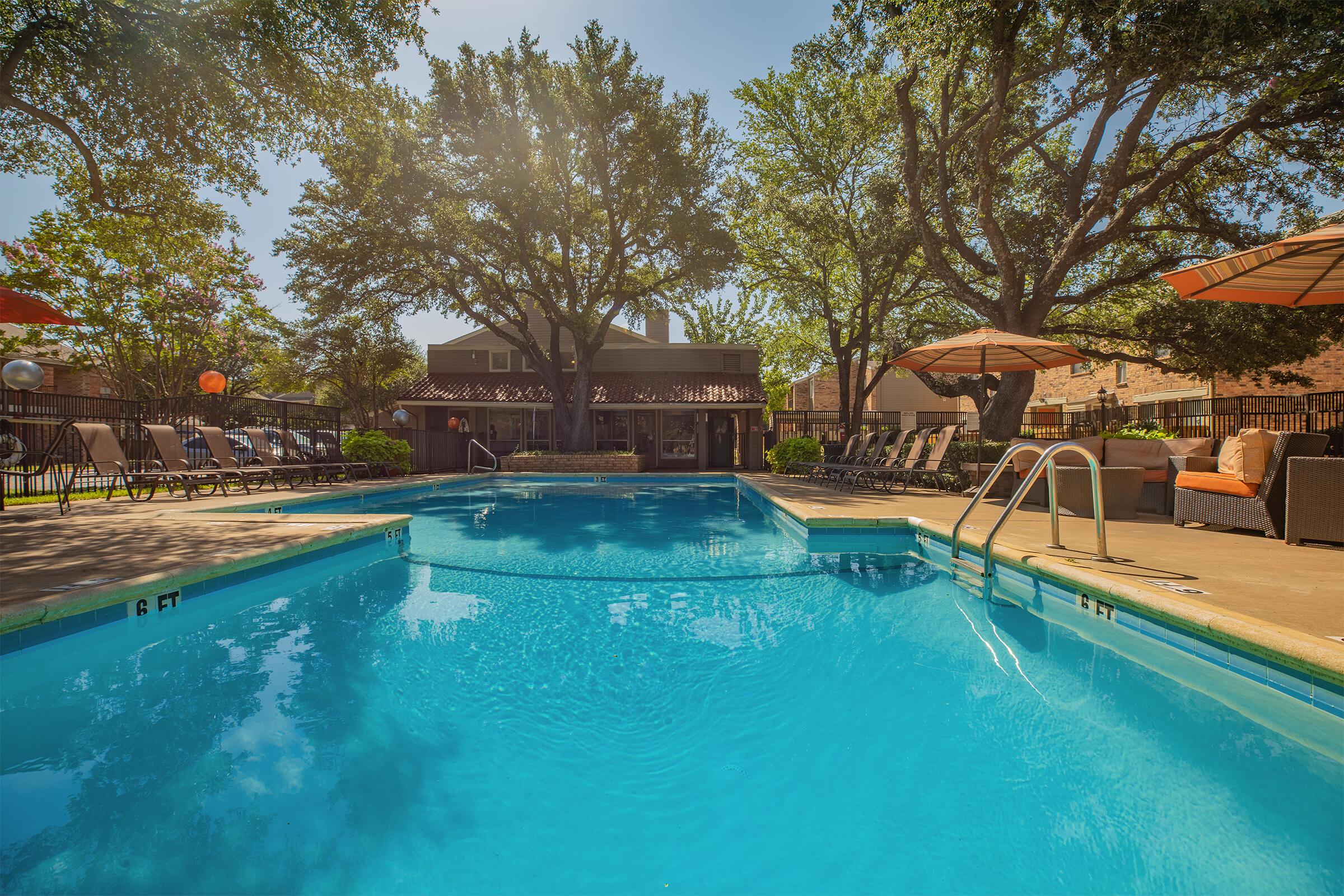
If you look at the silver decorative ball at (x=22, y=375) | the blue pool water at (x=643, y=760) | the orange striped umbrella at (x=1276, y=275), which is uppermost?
the orange striped umbrella at (x=1276, y=275)

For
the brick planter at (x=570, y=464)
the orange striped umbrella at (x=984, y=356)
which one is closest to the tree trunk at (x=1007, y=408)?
the orange striped umbrella at (x=984, y=356)

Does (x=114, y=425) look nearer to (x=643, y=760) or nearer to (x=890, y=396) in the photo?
(x=643, y=760)

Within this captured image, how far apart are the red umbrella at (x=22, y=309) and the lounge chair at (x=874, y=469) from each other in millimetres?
10536

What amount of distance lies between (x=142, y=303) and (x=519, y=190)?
46.0ft

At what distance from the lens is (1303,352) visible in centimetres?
1225

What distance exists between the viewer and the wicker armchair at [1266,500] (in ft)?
17.0

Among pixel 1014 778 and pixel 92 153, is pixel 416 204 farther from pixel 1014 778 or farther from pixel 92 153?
pixel 1014 778

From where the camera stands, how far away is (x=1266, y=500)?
17.5 ft

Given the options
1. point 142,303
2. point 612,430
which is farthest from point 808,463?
point 142,303

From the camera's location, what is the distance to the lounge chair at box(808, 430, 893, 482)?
37.7 ft

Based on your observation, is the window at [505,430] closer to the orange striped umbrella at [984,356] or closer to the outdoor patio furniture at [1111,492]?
the orange striped umbrella at [984,356]

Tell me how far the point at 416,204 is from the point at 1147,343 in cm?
1798

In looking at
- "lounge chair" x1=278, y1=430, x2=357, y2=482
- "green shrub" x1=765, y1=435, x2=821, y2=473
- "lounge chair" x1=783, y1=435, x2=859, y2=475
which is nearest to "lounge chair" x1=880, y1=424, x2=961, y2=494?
"lounge chair" x1=783, y1=435, x2=859, y2=475

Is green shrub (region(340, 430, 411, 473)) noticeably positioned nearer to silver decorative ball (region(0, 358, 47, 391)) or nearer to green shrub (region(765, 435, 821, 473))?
silver decorative ball (region(0, 358, 47, 391))
